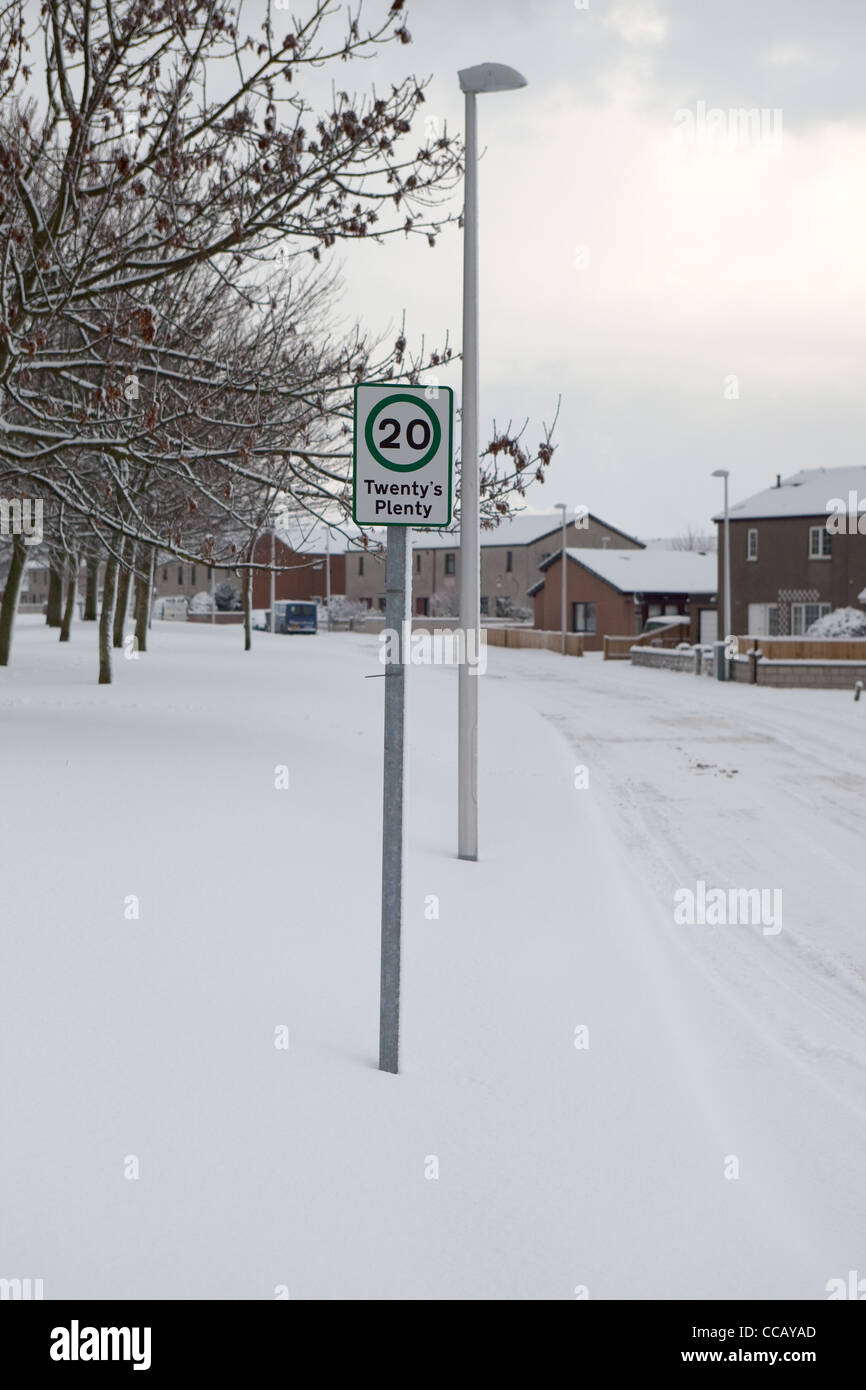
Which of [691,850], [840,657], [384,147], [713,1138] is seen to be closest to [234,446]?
[384,147]

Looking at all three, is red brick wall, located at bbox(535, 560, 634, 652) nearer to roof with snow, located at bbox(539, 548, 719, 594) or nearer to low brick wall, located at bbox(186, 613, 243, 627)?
roof with snow, located at bbox(539, 548, 719, 594)

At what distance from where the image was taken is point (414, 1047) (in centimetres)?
585

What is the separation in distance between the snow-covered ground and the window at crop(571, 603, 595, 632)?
47.9 metres

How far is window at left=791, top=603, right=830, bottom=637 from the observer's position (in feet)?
151

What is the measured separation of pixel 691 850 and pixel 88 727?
745cm

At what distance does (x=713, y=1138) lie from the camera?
5090 mm

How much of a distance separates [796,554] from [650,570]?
14341 mm

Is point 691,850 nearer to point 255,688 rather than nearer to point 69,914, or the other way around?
point 69,914

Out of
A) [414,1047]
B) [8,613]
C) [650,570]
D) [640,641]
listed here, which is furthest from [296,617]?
[414,1047]

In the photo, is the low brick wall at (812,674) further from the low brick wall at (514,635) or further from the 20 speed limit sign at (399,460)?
the 20 speed limit sign at (399,460)

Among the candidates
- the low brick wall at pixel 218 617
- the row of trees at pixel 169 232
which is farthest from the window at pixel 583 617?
the row of trees at pixel 169 232

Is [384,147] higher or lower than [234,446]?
higher

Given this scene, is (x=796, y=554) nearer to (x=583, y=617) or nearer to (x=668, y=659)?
(x=668, y=659)
